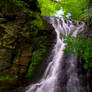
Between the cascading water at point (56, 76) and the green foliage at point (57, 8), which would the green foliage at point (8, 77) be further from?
the green foliage at point (57, 8)

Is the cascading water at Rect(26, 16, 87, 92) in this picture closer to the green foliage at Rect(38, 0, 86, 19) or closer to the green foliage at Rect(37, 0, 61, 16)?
the green foliage at Rect(38, 0, 86, 19)

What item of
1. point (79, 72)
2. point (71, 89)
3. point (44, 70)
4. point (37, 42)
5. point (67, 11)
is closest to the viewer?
point (71, 89)

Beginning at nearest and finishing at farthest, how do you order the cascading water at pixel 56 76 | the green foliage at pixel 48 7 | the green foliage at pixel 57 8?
the cascading water at pixel 56 76
the green foliage at pixel 57 8
the green foliage at pixel 48 7

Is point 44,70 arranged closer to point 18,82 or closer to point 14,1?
point 18,82

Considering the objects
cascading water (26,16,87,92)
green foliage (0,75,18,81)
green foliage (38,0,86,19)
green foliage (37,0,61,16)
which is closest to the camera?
cascading water (26,16,87,92)

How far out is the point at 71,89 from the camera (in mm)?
4719

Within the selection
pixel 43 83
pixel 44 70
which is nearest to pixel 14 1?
pixel 44 70

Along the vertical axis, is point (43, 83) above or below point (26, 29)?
below

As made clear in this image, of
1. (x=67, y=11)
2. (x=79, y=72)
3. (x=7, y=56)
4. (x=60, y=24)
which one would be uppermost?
(x=67, y=11)

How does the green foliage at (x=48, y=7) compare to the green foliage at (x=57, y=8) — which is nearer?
the green foliage at (x=57, y=8)

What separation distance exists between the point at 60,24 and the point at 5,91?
223 inches

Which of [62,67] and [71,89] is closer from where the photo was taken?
[71,89]

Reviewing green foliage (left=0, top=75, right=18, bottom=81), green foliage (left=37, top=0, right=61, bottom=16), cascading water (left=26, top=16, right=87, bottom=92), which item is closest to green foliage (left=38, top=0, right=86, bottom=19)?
green foliage (left=37, top=0, right=61, bottom=16)

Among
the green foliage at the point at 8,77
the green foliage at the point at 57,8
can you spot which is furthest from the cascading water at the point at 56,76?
the green foliage at the point at 57,8
